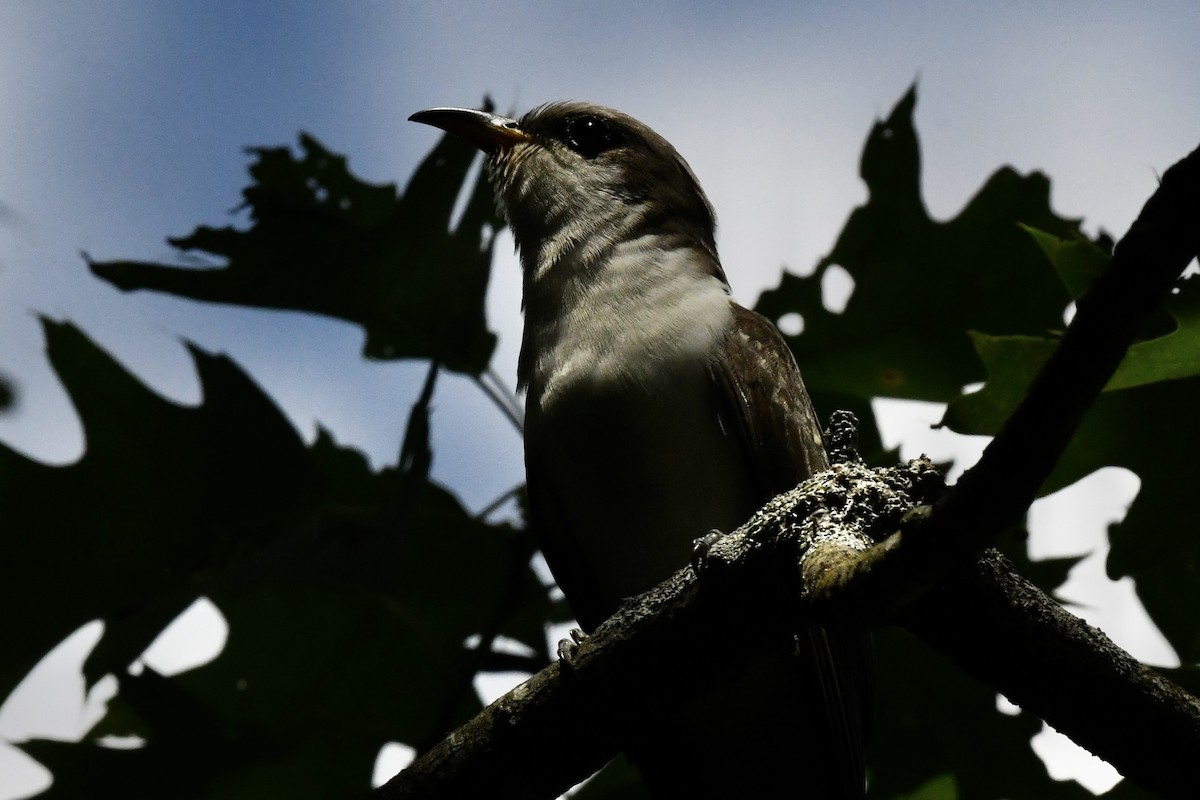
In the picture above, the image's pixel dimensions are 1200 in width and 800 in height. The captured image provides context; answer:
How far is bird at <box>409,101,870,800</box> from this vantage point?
140 inches

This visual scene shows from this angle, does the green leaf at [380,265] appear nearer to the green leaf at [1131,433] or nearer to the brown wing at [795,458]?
the brown wing at [795,458]

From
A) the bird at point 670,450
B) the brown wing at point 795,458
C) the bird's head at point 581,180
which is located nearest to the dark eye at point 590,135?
the bird's head at point 581,180

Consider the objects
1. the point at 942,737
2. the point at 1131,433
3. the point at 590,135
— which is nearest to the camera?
the point at 1131,433

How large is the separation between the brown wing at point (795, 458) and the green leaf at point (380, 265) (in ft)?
4.53

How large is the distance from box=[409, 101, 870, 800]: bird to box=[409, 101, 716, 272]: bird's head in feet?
0.05

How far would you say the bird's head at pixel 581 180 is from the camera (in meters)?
4.29

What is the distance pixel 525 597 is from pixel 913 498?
7.52 ft

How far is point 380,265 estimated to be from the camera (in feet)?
15.6

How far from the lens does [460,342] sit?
479cm

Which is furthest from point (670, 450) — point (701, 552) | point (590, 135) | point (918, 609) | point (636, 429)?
point (590, 135)

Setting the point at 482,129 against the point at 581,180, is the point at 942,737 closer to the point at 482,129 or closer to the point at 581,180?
the point at 581,180

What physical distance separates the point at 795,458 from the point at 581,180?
1502mm

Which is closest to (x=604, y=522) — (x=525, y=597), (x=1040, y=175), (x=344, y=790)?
(x=525, y=597)

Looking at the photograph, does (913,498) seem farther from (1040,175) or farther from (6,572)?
(6,572)
